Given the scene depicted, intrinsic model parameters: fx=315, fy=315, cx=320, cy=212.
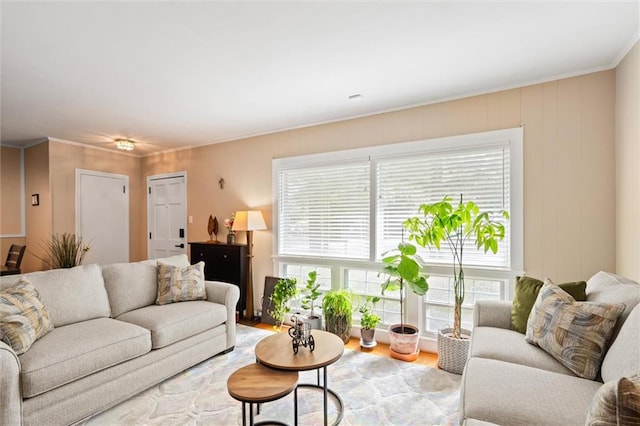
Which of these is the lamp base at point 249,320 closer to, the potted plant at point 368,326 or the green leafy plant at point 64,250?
the potted plant at point 368,326

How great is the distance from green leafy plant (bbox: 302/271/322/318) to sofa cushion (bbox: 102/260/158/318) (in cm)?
159

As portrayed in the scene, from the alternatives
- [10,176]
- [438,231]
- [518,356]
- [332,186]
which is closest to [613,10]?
[438,231]

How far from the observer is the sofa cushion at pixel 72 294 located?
2.33 metres

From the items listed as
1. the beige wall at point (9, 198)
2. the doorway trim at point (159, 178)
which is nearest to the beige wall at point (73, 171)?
the doorway trim at point (159, 178)

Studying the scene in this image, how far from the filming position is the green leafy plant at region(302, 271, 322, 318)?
3640mm

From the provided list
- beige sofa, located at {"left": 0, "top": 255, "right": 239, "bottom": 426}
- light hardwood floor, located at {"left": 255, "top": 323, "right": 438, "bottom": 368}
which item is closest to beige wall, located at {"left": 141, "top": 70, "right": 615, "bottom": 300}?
light hardwood floor, located at {"left": 255, "top": 323, "right": 438, "bottom": 368}

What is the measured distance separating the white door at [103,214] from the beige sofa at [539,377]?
547 centimetres

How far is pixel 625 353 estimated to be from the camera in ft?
4.45

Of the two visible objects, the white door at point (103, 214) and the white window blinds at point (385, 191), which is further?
the white door at point (103, 214)

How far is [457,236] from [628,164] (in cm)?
127

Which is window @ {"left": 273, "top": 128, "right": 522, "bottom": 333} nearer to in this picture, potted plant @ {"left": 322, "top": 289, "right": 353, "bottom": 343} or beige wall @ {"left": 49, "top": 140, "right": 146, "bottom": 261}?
potted plant @ {"left": 322, "top": 289, "right": 353, "bottom": 343}

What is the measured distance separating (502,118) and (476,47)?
930 mm

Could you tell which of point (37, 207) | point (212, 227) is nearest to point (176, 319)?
point (212, 227)

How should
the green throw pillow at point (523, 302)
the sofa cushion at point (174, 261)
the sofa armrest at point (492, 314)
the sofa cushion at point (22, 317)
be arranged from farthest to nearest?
the sofa cushion at point (174, 261), the sofa armrest at point (492, 314), the green throw pillow at point (523, 302), the sofa cushion at point (22, 317)
